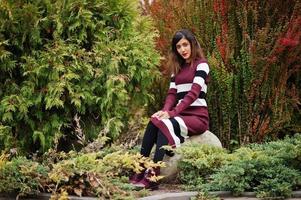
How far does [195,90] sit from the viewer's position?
5.83 m

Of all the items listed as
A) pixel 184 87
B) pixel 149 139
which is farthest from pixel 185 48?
pixel 149 139

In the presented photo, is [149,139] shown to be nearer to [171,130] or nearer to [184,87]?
[171,130]

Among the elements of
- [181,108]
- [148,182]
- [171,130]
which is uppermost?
[181,108]

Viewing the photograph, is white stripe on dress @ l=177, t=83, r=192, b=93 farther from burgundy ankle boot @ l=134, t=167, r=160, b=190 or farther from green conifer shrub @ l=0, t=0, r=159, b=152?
burgundy ankle boot @ l=134, t=167, r=160, b=190

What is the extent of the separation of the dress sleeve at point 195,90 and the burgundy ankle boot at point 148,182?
667 mm

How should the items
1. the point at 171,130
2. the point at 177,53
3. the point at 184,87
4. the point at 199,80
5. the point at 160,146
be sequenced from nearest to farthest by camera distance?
the point at 160,146 < the point at 171,130 < the point at 199,80 < the point at 184,87 < the point at 177,53

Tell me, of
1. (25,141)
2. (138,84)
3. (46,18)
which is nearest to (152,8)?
(138,84)

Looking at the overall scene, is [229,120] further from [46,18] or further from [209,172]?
[46,18]

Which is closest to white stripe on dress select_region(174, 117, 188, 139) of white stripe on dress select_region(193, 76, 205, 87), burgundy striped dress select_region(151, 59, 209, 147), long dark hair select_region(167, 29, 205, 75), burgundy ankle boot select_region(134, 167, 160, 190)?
burgundy striped dress select_region(151, 59, 209, 147)

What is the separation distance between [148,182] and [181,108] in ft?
2.88

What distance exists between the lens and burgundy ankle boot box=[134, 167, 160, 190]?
5193 millimetres

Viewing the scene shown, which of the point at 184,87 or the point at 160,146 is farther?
the point at 184,87

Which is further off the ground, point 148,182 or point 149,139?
point 149,139

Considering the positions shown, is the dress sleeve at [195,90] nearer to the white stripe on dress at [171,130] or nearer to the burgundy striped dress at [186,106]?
the burgundy striped dress at [186,106]
